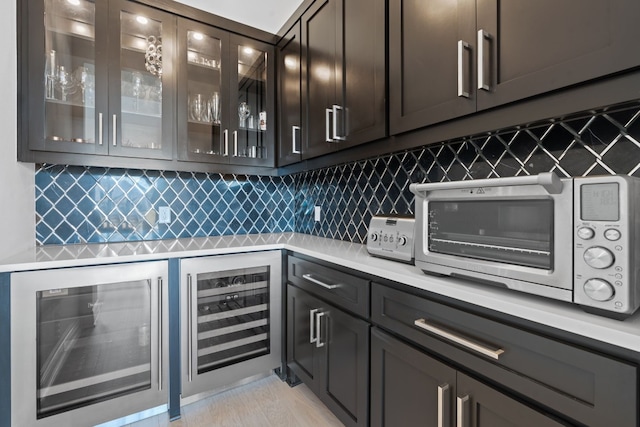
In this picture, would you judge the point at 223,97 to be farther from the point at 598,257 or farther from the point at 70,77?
the point at 598,257

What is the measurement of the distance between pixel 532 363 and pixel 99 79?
2323 millimetres

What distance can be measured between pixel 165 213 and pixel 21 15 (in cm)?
126

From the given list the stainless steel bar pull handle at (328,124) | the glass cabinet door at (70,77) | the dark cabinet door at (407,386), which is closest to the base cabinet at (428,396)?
the dark cabinet door at (407,386)

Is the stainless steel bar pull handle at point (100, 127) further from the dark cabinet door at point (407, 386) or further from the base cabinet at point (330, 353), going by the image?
the dark cabinet door at point (407, 386)

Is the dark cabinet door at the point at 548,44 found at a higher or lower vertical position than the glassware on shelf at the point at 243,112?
lower

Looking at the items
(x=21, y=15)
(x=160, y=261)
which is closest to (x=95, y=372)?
(x=160, y=261)

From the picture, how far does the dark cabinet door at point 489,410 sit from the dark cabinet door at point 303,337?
82 centimetres

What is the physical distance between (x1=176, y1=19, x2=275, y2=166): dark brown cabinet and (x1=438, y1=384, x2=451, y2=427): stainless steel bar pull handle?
1.78 metres

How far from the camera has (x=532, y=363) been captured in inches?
29.4

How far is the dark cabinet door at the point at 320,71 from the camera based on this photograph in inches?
64.8

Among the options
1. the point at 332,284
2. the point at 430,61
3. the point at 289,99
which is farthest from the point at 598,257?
the point at 289,99

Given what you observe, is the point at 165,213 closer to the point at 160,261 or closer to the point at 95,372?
the point at 160,261

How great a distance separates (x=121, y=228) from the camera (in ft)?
6.59

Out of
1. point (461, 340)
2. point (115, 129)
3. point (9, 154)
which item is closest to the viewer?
point (461, 340)
